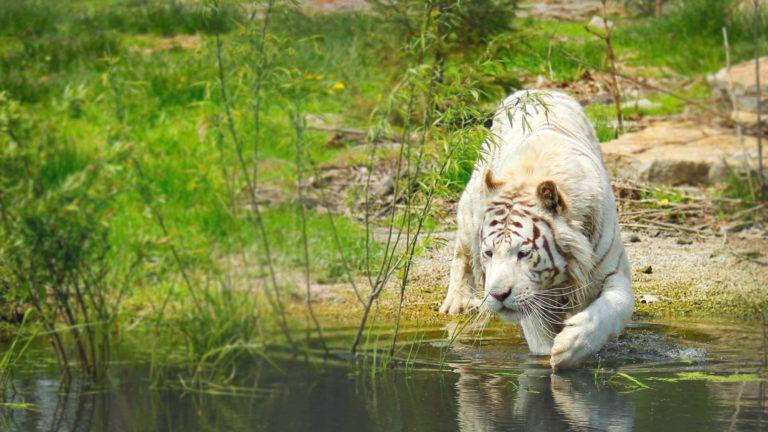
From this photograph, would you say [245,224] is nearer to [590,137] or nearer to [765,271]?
[590,137]

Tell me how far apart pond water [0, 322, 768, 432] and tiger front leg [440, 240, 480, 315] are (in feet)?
3.03

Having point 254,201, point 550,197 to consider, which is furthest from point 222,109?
point 550,197

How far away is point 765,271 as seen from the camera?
7.48 meters

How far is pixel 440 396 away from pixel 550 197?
1.11 meters

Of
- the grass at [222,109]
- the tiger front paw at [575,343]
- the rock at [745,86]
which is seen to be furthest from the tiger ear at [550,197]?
the rock at [745,86]

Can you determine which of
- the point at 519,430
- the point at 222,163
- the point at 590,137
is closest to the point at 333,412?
the point at 519,430

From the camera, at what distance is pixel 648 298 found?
22.9 ft

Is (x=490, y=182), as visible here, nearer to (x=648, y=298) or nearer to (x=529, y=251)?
(x=529, y=251)

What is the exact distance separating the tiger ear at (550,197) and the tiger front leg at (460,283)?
136 cm

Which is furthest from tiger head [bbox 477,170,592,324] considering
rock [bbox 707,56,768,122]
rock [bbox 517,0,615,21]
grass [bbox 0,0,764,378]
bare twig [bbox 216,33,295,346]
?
rock [bbox 517,0,615,21]

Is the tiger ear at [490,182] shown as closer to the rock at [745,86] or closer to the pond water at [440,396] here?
the pond water at [440,396]

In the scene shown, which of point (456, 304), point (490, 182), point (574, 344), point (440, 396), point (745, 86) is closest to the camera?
point (440, 396)

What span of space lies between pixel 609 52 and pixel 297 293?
210 inches

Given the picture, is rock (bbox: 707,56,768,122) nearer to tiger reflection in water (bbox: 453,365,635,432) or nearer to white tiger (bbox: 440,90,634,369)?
white tiger (bbox: 440,90,634,369)
